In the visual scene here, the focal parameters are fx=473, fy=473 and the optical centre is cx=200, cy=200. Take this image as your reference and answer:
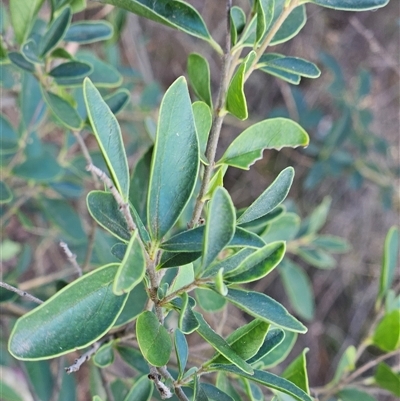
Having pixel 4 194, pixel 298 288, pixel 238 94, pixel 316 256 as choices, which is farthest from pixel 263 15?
pixel 298 288

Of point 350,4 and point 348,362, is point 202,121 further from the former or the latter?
point 348,362

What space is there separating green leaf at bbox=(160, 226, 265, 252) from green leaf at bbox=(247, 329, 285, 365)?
0.13 m

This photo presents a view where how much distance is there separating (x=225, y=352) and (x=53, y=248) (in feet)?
5.97

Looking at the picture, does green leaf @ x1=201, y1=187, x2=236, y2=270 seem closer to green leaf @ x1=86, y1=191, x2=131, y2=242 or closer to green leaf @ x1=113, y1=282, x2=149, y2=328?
green leaf @ x1=86, y1=191, x2=131, y2=242

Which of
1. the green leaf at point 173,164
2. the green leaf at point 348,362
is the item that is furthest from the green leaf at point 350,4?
the green leaf at point 348,362

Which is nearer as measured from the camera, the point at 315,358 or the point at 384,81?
the point at 315,358

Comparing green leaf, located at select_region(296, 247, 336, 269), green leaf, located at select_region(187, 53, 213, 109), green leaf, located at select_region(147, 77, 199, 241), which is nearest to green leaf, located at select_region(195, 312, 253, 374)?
green leaf, located at select_region(147, 77, 199, 241)

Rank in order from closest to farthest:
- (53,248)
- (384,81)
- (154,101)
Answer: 1. (154,101)
2. (53,248)
3. (384,81)

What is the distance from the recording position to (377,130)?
95.2 inches

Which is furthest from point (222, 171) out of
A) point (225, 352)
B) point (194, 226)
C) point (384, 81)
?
point (384, 81)

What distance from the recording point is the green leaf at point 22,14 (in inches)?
28.9

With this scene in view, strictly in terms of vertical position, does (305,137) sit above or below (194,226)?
above

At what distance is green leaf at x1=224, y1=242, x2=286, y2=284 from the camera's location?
0.42 meters

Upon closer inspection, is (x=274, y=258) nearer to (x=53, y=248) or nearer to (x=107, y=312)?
(x=107, y=312)
